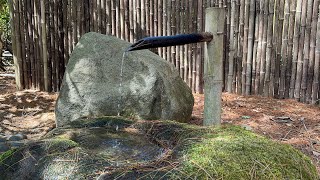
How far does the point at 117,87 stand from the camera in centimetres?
370

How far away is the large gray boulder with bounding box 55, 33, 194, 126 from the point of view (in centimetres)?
362

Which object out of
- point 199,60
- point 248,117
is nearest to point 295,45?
point 248,117

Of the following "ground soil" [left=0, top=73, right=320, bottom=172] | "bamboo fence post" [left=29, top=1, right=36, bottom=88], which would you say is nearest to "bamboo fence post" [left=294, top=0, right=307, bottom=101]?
"ground soil" [left=0, top=73, right=320, bottom=172]

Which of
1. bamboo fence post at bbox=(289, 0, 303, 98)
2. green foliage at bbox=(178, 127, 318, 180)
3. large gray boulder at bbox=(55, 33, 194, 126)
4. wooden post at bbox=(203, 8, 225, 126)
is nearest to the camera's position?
green foliage at bbox=(178, 127, 318, 180)

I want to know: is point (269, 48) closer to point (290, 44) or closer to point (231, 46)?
point (290, 44)

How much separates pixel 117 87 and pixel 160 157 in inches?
90.0

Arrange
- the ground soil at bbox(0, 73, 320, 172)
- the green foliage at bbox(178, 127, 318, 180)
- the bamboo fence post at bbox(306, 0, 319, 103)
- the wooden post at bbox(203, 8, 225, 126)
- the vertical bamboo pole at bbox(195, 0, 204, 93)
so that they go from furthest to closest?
the vertical bamboo pole at bbox(195, 0, 204, 93)
the bamboo fence post at bbox(306, 0, 319, 103)
the ground soil at bbox(0, 73, 320, 172)
the wooden post at bbox(203, 8, 225, 126)
the green foliage at bbox(178, 127, 318, 180)

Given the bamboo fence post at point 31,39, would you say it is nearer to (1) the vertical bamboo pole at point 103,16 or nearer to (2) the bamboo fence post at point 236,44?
(1) the vertical bamboo pole at point 103,16

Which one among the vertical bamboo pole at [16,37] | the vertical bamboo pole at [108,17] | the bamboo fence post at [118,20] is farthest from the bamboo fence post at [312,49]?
the vertical bamboo pole at [16,37]

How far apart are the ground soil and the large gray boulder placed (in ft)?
1.73

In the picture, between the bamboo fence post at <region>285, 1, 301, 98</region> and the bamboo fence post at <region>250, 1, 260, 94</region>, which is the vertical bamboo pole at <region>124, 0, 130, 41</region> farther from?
the bamboo fence post at <region>285, 1, 301, 98</region>

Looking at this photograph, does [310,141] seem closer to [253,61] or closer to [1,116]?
[253,61]

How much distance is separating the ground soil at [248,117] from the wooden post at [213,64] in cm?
112

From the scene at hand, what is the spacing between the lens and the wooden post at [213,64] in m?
2.15
